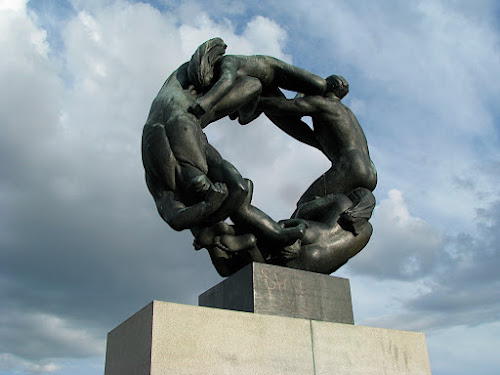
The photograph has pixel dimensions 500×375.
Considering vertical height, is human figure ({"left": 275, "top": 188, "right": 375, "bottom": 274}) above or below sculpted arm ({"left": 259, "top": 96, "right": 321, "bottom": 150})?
below

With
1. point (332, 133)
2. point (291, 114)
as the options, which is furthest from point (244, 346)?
point (291, 114)

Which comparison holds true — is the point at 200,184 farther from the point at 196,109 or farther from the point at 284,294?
the point at 284,294

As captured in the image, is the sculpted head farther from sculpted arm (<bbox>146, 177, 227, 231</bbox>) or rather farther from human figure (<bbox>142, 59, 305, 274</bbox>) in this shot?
sculpted arm (<bbox>146, 177, 227, 231</bbox>)

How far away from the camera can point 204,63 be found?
18.8 feet

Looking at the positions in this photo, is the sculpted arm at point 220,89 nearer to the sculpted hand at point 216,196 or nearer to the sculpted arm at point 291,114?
the sculpted arm at point 291,114

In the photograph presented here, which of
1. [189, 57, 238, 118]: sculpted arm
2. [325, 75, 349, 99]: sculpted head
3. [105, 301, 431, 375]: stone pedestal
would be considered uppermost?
[325, 75, 349, 99]: sculpted head

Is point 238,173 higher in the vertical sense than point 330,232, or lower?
higher

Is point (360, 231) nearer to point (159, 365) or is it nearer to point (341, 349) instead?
point (341, 349)

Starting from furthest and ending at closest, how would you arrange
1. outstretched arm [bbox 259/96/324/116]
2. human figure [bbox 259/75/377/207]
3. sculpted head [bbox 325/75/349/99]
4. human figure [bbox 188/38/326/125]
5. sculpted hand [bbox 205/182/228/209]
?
sculpted head [bbox 325/75/349/99]
outstretched arm [bbox 259/96/324/116]
human figure [bbox 259/75/377/207]
human figure [bbox 188/38/326/125]
sculpted hand [bbox 205/182/228/209]

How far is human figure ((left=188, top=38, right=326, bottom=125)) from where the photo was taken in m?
5.57

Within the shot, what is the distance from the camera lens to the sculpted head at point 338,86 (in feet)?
22.2

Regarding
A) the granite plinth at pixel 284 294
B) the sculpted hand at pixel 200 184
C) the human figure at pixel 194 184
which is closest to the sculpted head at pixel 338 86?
the human figure at pixel 194 184

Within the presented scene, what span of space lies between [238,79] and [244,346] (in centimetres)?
323

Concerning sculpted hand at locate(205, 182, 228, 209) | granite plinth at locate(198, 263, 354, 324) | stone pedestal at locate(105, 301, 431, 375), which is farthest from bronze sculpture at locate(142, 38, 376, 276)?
stone pedestal at locate(105, 301, 431, 375)
